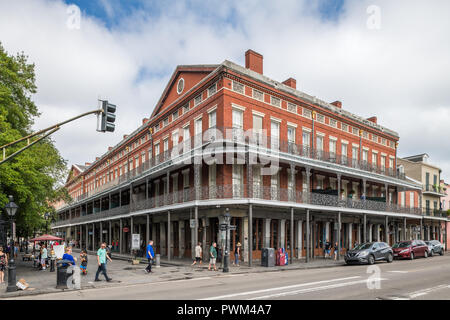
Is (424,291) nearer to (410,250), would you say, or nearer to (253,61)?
(410,250)

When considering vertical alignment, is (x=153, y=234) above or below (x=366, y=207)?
below

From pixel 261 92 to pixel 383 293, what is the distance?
1712 centimetres

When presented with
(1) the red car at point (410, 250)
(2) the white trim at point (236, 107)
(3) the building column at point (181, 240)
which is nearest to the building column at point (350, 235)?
(1) the red car at point (410, 250)

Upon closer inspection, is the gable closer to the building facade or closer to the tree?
the building facade

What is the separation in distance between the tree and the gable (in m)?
10.2

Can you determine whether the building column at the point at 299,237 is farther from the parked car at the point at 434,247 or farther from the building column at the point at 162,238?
the parked car at the point at 434,247

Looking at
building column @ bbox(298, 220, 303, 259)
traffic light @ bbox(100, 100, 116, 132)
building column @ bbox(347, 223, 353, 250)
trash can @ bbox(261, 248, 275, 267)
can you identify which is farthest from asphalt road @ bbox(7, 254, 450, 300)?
building column @ bbox(347, 223, 353, 250)

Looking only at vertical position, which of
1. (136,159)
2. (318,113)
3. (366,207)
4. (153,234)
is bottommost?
(153,234)

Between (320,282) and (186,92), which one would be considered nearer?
(320,282)

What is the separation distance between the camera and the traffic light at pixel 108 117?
11.2m

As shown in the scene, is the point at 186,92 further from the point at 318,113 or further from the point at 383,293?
the point at 383,293

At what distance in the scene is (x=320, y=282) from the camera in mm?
Result: 13219

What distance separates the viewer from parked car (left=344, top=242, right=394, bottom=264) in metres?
21.3
